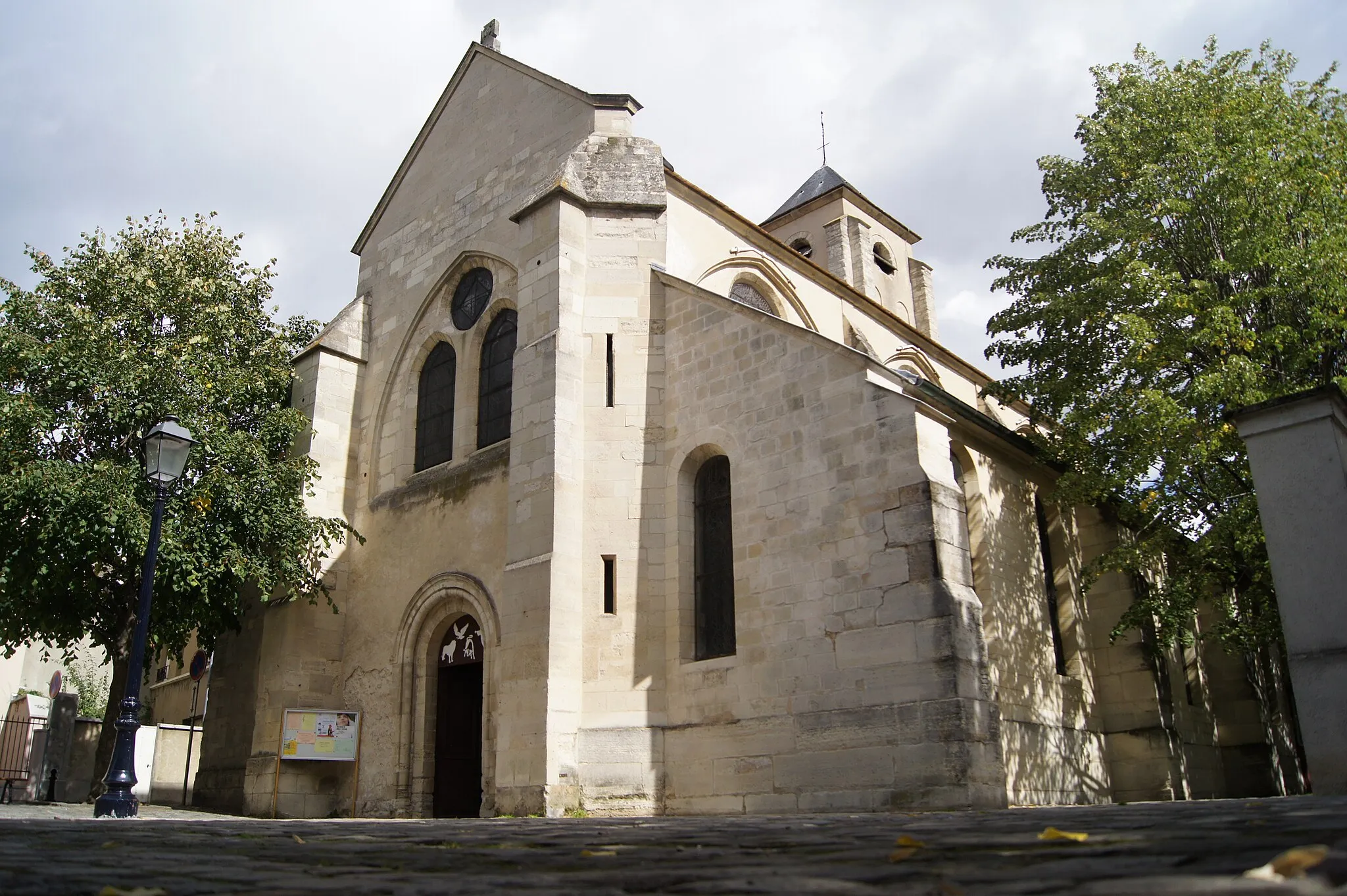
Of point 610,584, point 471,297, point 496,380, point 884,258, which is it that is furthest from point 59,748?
point 884,258

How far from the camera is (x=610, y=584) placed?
42.7 ft

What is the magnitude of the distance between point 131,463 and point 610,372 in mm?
7168

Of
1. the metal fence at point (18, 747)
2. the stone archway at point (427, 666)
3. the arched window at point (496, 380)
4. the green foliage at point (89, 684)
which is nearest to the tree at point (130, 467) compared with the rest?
the stone archway at point (427, 666)

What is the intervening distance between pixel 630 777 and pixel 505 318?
7.40 m

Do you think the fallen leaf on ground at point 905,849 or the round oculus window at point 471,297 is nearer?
the fallen leaf on ground at point 905,849

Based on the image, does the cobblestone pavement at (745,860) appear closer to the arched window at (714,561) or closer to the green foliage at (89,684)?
the arched window at (714,561)

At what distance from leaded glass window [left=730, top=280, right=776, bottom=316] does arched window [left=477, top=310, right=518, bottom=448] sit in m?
3.80

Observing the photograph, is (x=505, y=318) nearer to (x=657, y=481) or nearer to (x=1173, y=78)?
(x=657, y=481)

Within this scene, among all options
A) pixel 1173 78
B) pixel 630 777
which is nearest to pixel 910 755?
pixel 630 777

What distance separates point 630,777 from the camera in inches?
476

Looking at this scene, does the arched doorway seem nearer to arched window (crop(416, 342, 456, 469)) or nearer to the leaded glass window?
arched window (crop(416, 342, 456, 469))

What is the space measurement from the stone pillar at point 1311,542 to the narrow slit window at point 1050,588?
25.9ft

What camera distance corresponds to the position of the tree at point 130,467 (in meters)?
14.0

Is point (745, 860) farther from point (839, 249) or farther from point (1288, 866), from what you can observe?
point (839, 249)
